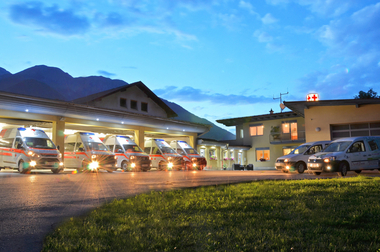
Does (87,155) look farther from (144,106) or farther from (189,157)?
(144,106)

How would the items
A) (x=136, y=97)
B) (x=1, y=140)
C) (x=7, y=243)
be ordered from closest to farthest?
(x=7, y=243)
(x=1, y=140)
(x=136, y=97)

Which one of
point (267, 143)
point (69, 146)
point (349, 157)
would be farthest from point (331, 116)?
point (69, 146)

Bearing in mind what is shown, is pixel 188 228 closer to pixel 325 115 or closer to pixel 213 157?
pixel 325 115

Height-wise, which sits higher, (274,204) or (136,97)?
(136,97)

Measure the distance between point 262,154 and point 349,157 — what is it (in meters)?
25.9

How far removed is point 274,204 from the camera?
5.46 m

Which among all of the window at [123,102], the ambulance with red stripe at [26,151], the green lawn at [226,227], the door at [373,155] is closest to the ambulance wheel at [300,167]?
the door at [373,155]

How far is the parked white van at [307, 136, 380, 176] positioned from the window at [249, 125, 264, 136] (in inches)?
981

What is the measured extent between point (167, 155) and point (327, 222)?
2254 centimetres

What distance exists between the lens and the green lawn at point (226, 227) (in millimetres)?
3254

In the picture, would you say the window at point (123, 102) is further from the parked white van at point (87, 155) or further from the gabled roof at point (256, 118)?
the gabled roof at point (256, 118)

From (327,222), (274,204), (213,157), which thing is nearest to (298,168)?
(274,204)

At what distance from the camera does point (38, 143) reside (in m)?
18.7

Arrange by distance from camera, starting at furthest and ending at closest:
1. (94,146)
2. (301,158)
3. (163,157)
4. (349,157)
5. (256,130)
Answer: (256,130) < (163,157) < (94,146) < (301,158) < (349,157)
